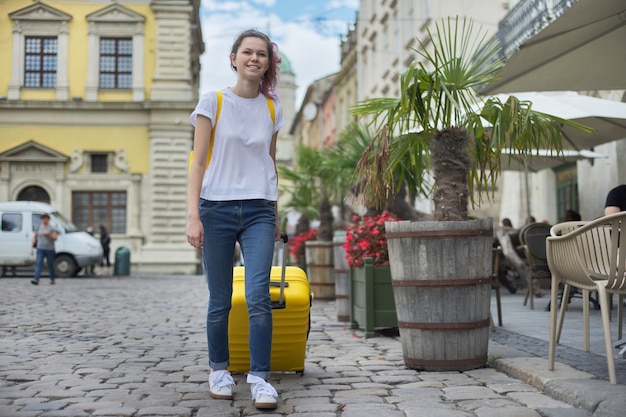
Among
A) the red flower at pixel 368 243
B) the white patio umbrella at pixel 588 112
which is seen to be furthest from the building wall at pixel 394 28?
the red flower at pixel 368 243

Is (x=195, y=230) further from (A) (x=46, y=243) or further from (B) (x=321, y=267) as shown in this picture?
(A) (x=46, y=243)

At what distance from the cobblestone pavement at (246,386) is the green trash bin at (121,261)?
60.8ft

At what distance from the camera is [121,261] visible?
26250 millimetres

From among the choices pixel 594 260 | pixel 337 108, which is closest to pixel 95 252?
Answer: pixel 594 260

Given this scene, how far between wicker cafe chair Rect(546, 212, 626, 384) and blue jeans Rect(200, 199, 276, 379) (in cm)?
166

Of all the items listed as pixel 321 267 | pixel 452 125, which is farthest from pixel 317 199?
pixel 452 125

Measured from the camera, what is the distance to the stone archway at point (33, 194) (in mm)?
30875

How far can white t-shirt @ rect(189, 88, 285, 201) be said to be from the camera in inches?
167

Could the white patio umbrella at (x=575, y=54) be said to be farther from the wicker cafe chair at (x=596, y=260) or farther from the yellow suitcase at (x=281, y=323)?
the yellow suitcase at (x=281, y=323)

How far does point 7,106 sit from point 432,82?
28587mm

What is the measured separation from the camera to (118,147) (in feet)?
103

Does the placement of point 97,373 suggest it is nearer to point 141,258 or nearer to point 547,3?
point 547,3

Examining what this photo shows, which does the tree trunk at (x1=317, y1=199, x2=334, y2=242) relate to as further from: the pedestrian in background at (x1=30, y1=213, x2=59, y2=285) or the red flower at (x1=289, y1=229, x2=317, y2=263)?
the pedestrian in background at (x1=30, y1=213, x2=59, y2=285)

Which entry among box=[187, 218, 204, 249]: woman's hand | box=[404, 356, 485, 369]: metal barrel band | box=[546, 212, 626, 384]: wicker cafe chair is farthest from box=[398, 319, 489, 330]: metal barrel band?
box=[187, 218, 204, 249]: woman's hand
